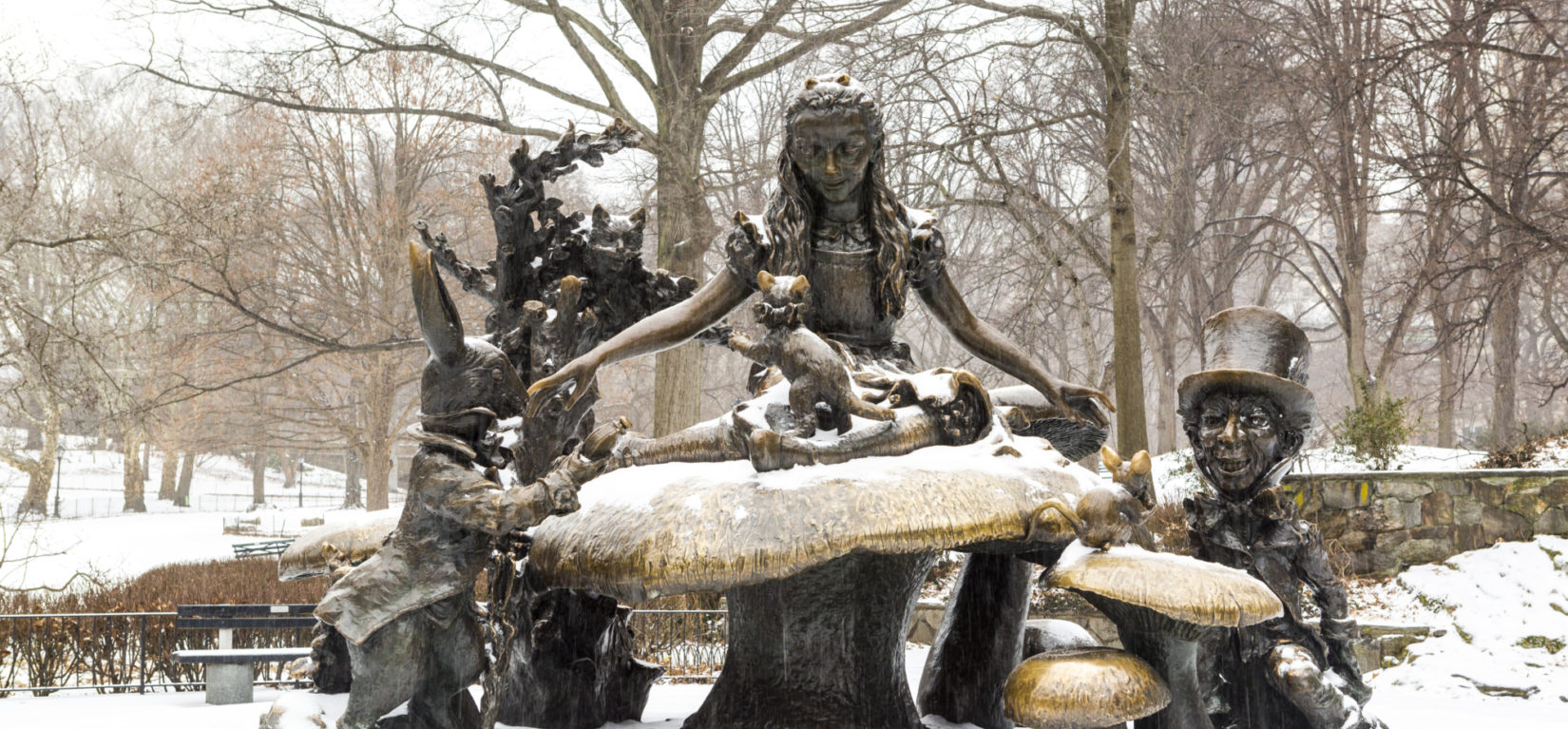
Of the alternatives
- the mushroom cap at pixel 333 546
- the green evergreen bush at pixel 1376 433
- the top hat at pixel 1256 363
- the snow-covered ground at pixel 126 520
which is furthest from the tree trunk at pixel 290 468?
the top hat at pixel 1256 363

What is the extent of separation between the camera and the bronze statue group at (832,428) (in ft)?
11.4

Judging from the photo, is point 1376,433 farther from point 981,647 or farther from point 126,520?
point 126,520

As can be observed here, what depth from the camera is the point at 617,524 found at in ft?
10.5

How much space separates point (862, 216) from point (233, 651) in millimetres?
6986

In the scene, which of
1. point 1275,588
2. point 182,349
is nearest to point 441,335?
point 1275,588

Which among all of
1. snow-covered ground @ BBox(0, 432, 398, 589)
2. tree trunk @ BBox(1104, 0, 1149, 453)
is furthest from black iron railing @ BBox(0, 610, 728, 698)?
tree trunk @ BBox(1104, 0, 1149, 453)

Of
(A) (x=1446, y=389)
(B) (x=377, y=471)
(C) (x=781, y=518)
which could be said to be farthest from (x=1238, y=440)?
(B) (x=377, y=471)

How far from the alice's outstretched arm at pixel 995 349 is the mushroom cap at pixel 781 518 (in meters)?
0.74

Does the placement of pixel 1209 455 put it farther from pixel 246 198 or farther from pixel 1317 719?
pixel 246 198

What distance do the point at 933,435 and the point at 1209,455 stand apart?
1.07m

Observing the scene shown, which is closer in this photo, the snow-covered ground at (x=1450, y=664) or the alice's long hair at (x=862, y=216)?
the alice's long hair at (x=862, y=216)

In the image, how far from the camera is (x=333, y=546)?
4434mm

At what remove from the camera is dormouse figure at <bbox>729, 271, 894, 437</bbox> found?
347 cm

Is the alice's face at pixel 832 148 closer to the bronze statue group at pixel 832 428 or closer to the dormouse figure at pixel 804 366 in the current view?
the bronze statue group at pixel 832 428
